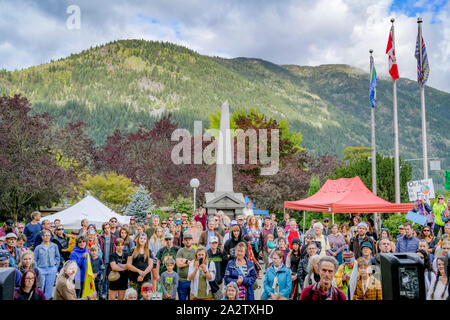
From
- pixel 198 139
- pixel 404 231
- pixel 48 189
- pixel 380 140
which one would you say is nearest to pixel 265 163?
pixel 198 139

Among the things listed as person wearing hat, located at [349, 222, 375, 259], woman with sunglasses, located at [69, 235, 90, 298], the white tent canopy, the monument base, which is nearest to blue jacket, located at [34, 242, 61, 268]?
woman with sunglasses, located at [69, 235, 90, 298]

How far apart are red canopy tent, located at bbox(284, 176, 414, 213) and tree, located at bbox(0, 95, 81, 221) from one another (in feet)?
38.3

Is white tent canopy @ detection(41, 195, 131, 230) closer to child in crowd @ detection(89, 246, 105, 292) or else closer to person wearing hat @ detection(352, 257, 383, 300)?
child in crowd @ detection(89, 246, 105, 292)

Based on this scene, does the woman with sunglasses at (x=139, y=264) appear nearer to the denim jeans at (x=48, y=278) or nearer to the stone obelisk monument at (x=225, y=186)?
the denim jeans at (x=48, y=278)

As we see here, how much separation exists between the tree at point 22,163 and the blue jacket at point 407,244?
53.3 feet

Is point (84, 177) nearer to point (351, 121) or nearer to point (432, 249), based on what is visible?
point (432, 249)

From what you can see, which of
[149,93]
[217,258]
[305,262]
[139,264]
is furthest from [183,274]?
[149,93]

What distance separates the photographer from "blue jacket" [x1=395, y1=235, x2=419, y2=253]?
869 cm

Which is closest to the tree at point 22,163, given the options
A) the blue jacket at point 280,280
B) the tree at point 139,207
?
the tree at point 139,207

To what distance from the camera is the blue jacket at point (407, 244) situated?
8.69 meters

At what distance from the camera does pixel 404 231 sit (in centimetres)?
892

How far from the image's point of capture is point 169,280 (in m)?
6.65

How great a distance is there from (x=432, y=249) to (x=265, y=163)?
1260 inches

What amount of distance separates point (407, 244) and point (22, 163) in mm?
17398
